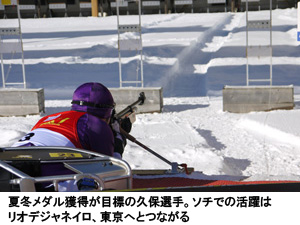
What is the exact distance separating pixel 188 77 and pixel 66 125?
1232 cm

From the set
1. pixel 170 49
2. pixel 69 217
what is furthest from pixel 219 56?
pixel 69 217

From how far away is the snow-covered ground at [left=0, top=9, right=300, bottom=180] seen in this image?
23.1 feet

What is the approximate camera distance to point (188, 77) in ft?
49.9

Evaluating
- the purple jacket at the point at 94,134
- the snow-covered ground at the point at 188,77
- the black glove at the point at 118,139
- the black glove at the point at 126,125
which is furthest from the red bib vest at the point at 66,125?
the snow-covered ground at the point at 188,77

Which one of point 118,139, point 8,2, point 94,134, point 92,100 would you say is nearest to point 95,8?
point 8,2

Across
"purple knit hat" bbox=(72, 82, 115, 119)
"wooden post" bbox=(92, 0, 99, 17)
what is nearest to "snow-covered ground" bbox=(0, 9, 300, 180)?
"wooden post" bbox=(92, 0, 99, 17)

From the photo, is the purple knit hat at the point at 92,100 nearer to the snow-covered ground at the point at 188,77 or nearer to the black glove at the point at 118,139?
the black glove at the point at 118,139

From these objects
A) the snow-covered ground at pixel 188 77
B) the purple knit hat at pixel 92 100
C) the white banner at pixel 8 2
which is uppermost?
the white banner at pixel 8 2

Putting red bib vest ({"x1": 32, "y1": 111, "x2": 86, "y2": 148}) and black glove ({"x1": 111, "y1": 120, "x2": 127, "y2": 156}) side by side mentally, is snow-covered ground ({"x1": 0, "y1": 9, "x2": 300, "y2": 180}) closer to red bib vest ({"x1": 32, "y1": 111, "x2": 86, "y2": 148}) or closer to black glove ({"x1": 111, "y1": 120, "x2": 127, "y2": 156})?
black glove ({"x1": 111, "y1": 120, "x2": 127, "y2": 156})

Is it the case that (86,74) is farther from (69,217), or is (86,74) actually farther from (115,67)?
(69,217)

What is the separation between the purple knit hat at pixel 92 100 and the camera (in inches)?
130

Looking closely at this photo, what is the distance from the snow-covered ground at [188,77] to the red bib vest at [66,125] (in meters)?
1.56

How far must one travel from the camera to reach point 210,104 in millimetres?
11039

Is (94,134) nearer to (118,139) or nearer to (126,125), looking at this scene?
(118,139)
